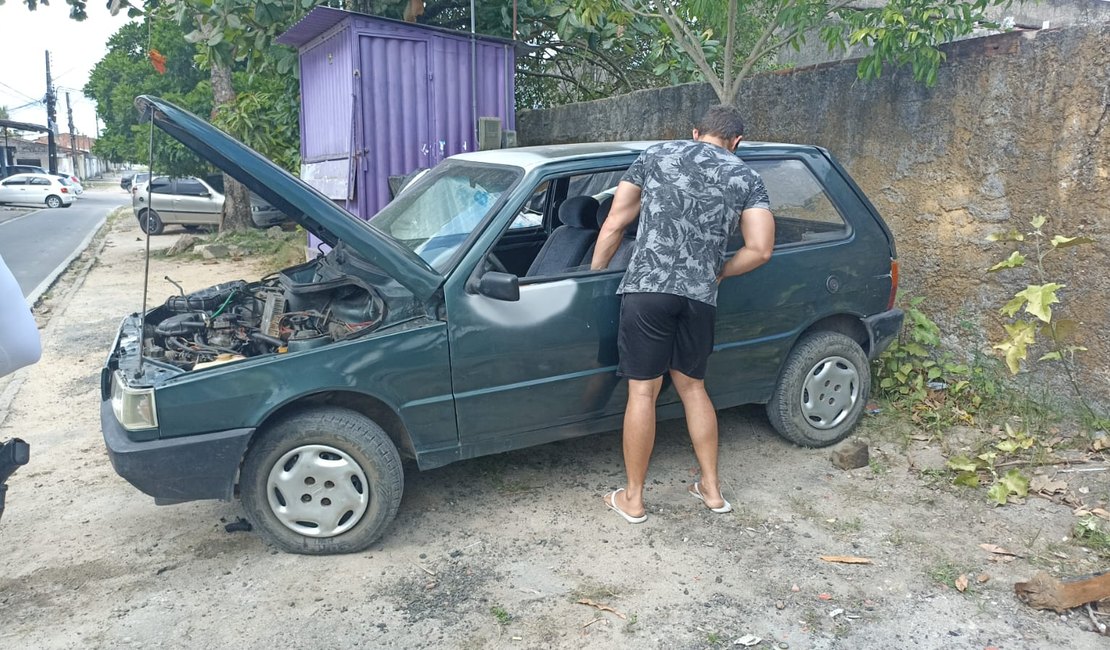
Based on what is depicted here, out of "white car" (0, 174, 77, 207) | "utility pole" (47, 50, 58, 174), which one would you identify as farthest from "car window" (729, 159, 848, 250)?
"utility pole" (47, 50, 58, 174)

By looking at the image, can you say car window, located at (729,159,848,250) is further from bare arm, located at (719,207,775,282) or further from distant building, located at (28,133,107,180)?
distant building, located at (28,133,107,180)

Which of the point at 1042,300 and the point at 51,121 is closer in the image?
the point at 1042,300

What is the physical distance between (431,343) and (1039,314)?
2.86 m

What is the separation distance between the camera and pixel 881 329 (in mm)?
4707

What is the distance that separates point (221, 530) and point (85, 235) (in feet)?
64.9

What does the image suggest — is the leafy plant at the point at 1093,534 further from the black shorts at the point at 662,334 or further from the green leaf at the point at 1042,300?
the black shorts at the point at 662,334

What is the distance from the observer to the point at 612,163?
162 inches

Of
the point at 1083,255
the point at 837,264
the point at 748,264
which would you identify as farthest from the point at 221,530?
the point at 1083,255

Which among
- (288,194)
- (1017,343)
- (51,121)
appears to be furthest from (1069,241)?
(51,121)

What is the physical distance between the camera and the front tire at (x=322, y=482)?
3455 millimetres

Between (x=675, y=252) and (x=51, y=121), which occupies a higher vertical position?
(x=51, y=121)

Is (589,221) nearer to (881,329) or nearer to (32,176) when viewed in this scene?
(881,329)

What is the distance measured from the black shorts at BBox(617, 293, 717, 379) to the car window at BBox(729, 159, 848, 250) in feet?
2.97

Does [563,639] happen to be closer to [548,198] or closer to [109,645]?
[109,645]
